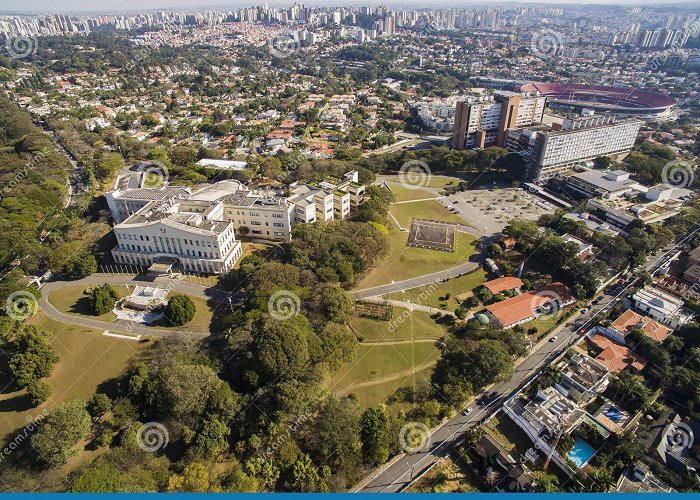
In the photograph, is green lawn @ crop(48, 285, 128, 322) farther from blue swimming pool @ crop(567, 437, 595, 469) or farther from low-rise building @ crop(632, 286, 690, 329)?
low-rise building @ crop(632, 286, 690, 329)

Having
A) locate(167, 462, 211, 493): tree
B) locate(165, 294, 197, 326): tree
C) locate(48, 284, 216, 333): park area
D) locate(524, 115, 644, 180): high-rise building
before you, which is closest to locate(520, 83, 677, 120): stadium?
locate(524, 115, 644, 180): high-rise building

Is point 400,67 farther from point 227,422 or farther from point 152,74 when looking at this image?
point 227,422

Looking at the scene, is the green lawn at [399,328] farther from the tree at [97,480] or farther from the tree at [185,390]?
the tree at [97,480]

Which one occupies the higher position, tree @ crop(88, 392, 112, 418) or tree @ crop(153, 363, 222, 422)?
tree @ crop(153, 363, 222, 422)

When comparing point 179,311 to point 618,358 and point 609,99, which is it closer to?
point 618,358

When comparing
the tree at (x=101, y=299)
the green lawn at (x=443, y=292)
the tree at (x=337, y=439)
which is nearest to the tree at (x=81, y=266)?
the tree at (x=101, y=299)
